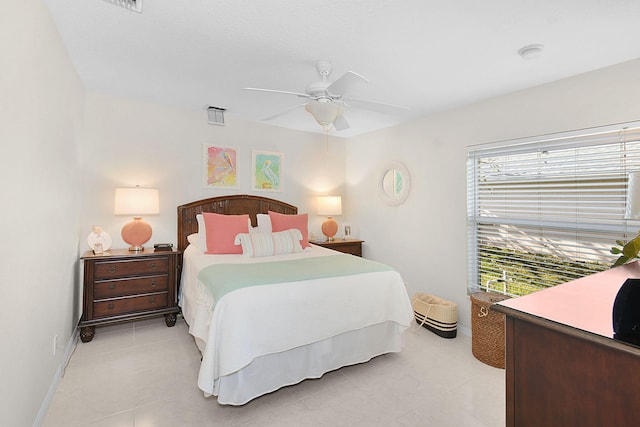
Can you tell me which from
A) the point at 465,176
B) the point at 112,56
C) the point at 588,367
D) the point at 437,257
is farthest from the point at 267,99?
the point at 588,367

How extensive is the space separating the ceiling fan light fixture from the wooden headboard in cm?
204

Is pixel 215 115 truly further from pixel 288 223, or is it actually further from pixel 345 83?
pixel 345 83

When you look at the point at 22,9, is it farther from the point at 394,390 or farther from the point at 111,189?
the point at 394,390

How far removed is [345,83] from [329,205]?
276cm

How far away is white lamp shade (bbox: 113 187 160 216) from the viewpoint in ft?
10.8

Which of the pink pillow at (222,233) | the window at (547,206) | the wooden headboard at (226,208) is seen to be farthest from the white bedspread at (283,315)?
the window at (547,206)

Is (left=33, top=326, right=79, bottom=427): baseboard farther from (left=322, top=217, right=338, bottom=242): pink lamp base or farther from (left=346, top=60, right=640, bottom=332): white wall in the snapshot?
(left=346, top=60, right=640, bottom=332): white wall

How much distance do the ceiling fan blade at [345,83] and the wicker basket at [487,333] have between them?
2124mm

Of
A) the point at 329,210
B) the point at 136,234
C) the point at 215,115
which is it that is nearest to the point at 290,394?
the point at 136,234

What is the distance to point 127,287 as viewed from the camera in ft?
10.4

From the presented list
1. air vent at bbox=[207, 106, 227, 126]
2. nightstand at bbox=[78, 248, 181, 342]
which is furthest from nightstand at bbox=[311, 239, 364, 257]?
air vent at bbox=[207, 106, 227, 126]

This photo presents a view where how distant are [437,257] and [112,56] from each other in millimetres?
3777

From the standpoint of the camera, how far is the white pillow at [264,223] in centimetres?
403

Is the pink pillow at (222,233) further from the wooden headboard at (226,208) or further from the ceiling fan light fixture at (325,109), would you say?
the ceiling fan light fixture at (325,109)
